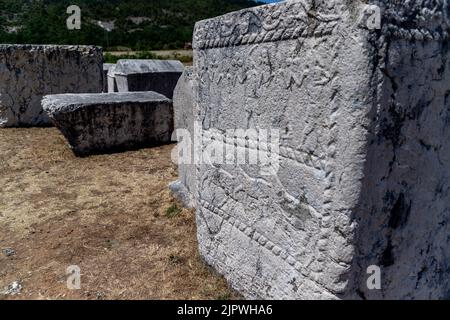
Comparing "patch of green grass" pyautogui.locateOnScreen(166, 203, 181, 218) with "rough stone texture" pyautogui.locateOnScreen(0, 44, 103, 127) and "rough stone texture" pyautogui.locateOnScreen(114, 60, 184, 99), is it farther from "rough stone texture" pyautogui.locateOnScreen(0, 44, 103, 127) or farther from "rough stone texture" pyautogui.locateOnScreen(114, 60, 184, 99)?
"rough stone texture" pyautogui.locateOnScreen(0, 44, 103, 127)

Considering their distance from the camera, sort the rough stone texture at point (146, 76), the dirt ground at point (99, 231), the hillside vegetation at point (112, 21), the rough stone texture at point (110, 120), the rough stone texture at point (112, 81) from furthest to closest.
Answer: the hillside vegetation at point (112, 21) → the rough stone texture at point (112, 81) → the rough stone texture at point (146, 76) → the rough stone texture at point (110, 120) → the dirt ground at point (99, 231)

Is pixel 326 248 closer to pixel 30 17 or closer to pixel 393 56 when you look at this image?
pixel 393 56

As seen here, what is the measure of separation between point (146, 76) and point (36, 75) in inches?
75.5

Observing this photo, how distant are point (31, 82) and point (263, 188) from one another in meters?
5.96

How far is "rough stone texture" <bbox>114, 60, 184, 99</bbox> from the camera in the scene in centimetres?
698

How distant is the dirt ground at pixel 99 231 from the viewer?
2.15m

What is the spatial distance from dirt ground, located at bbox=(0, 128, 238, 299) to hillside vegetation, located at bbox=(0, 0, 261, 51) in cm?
1576

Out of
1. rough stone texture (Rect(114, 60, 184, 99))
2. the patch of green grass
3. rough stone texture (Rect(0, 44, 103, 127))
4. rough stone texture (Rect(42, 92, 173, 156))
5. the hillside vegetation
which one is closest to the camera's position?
the patch of green grass

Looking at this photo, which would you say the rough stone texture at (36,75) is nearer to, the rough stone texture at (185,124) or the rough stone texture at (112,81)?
the rough stone texture at (112,81)

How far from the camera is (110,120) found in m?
4.86

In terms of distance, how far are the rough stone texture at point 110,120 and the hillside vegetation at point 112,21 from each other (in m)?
14.8

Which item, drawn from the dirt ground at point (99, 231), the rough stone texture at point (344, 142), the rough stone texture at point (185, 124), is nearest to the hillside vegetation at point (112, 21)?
the dirt ground at point (99, 231)

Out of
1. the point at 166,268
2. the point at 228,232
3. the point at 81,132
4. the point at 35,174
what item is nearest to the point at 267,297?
the point at 228,232

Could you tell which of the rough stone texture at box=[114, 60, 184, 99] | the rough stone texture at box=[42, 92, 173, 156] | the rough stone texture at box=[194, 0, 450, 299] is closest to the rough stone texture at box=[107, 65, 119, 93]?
the rough stone texture at box=[114, 60, 184, 99]
